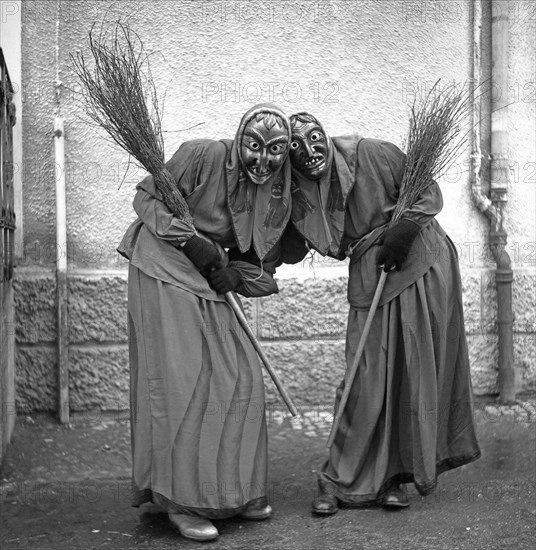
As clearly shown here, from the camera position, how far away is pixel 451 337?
4.46 metres

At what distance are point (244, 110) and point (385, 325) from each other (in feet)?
8.19

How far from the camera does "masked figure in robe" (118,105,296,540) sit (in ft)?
13.3

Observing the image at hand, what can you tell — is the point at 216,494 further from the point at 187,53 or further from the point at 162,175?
the point at 187,53

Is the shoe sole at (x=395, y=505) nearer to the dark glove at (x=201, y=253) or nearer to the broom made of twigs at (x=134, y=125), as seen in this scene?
the broom made of twigs at (x=134, y=125)

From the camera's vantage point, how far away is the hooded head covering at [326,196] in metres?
4.32

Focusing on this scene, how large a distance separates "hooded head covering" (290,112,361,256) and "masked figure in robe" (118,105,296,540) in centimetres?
10

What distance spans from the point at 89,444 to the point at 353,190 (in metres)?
2.53

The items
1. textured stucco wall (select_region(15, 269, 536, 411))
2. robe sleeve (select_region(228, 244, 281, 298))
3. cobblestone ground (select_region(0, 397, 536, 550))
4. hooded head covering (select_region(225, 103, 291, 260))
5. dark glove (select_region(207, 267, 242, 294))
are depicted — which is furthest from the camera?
textured stucco wall (select_region(15, 269, 536, 411))

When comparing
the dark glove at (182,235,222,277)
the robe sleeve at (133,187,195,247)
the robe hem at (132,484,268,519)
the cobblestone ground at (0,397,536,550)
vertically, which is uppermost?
the robe sleeve at (133,187,195,247)

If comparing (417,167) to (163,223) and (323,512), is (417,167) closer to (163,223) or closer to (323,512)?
(163,223)

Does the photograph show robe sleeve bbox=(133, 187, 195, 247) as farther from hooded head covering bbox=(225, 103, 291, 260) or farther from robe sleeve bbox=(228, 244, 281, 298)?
robe sleeve bbox=(228, 244, 281, 298)

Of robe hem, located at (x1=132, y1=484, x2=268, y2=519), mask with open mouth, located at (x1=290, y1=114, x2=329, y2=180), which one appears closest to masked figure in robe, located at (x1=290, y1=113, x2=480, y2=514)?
mask with open mouth, located at (x1=290, y1=114, x2=329, y2=180)

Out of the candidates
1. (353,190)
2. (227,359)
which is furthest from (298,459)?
(353,190)

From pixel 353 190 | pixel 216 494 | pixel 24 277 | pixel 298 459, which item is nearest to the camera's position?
pixel 216 494
